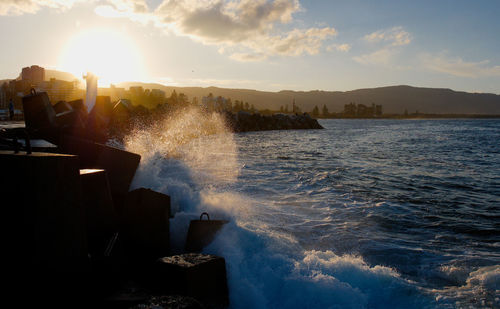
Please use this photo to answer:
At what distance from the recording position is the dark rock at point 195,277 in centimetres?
322

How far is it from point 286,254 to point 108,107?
28147 mm

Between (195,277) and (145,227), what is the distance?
1446mm

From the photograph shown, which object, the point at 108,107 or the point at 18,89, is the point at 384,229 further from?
the point at 18,89

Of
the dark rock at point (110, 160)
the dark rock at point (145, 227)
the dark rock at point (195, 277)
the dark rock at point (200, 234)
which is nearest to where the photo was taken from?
the dark rock at point (195, 277)

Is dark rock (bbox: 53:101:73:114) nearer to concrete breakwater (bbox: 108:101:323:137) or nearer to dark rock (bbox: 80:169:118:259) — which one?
concrete breakwater (bbox: 108:101:323:137)

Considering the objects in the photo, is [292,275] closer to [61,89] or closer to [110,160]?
[110,160]

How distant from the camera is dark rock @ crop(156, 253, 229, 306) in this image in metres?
3.22

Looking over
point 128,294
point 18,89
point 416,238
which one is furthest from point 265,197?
point 18,89

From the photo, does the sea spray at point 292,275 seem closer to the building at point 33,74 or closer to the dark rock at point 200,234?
the dark rock at point 200,234

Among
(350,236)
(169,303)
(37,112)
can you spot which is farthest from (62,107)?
(169,303)

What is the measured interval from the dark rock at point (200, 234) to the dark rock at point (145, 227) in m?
0.39

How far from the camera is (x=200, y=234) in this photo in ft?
16.0

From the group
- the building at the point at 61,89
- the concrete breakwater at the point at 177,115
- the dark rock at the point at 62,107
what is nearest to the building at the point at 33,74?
the building at the point at 61,89

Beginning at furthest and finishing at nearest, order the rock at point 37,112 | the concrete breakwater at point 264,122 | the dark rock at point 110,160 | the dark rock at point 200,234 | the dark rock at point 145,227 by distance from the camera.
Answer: the concrete breakwater at point 264,122, the rock at point 37,112, the dark rock at point 110,160, the dark rock at point 200,234, the dark rock at point 145,227
